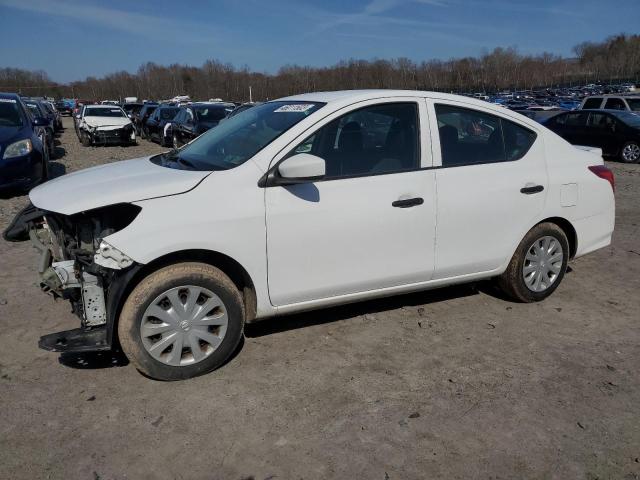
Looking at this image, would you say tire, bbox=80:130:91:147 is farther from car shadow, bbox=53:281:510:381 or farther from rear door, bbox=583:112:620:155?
car shadow, bbox=53:281:510:381

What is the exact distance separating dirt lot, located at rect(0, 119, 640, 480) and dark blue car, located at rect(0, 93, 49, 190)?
193 inches

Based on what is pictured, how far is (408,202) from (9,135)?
25.5 ft


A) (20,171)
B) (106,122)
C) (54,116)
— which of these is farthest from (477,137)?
(54,116)

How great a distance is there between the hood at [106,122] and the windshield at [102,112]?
1.57 ft

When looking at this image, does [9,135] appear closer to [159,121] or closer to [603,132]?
[159,121]

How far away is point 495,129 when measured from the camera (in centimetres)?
443

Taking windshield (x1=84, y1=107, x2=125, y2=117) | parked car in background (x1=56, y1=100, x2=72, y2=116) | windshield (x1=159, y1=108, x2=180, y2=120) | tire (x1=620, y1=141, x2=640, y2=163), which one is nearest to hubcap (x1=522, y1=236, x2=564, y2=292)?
tire (x1=620, y1=141, x2=640, y2=163)

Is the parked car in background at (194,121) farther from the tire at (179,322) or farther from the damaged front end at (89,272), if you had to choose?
the tire at (179,322)

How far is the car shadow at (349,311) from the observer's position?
14.0 feet

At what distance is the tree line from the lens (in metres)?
82.3

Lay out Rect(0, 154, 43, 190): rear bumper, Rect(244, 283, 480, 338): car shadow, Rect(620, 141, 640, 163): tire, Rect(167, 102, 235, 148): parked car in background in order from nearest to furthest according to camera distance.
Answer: Rect(244, 283, 480, 338): car shadow
Rect(0, 154, 43, 190): rear bumper
Rect(620, 141, 640, 163): tire
Rect(167, 102, 235, 148): parked car in background

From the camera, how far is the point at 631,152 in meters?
14.8

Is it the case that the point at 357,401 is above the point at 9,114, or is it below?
below

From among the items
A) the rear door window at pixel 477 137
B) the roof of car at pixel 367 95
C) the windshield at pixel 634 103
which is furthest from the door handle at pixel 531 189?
the windshield at pixel 634 103
